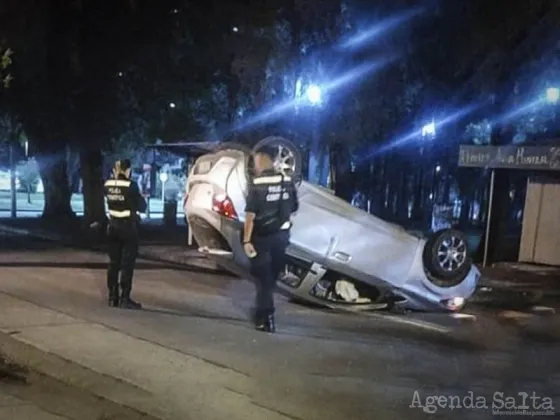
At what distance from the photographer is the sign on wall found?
16.4 m

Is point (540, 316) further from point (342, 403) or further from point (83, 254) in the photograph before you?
point (83, 254)

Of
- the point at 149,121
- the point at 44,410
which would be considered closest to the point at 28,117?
the point at 149,121

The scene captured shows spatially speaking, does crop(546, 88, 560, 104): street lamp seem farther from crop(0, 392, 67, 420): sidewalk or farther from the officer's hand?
crop(0, 392, 67, 420): sidewalk

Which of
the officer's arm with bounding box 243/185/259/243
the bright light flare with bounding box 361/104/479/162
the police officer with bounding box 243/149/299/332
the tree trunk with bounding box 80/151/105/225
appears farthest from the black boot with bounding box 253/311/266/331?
the tree trunk with bounding box 80/151/105/225

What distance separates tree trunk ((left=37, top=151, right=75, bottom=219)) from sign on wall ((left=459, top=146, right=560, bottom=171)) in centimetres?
1542

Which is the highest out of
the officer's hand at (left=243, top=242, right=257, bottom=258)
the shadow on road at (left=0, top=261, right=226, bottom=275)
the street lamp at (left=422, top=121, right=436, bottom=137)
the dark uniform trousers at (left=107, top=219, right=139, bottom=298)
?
the street lamp at (left=422, top=121, right=436, bottom=137)

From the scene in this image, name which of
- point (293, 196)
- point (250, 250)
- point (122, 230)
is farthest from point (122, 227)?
point (293, 196)

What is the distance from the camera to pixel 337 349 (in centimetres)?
889

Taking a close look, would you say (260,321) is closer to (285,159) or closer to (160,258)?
(285,159)

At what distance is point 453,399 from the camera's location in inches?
288

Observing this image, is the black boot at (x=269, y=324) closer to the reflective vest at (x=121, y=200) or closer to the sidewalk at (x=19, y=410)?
the reflective vest at (x=121, y=200)

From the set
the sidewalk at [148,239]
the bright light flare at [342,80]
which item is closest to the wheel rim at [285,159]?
the sidewalk at [148,239]

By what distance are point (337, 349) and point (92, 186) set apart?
17.4 meters

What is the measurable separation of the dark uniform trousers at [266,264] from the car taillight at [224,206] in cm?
83
